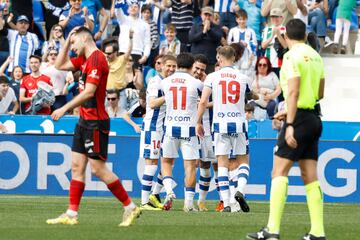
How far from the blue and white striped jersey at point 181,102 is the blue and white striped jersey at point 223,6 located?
1043 centimetres

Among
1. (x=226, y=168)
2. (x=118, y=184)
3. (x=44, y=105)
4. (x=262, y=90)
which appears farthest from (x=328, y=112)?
(x=118, y=184)

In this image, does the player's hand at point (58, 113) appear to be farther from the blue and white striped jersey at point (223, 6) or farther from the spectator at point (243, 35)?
the blue and white striped jersey at point (223, 6)

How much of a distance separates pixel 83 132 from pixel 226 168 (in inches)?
168

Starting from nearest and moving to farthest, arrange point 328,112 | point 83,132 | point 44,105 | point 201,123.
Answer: point 83,132 → point 201,123 → point 44,105 → point 328,112

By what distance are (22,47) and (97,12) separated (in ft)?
6.85

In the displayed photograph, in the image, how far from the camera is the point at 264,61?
87.0 feet

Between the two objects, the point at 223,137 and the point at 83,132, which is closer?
the point at 83,132

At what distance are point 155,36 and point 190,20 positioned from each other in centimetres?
88

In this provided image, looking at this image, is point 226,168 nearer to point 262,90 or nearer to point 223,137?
point 223,137

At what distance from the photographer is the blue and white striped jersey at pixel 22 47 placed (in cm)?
2861

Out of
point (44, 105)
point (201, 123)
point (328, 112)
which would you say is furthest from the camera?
point (328, 112)

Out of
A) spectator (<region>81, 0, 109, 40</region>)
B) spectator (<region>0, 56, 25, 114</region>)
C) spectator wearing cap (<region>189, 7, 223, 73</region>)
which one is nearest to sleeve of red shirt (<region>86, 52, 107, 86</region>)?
spectator (<region>0, 56, 25, 114</region>)

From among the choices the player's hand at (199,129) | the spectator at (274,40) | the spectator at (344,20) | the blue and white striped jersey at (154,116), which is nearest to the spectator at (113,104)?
the spectator at (274,40)

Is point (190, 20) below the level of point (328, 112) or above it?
above
